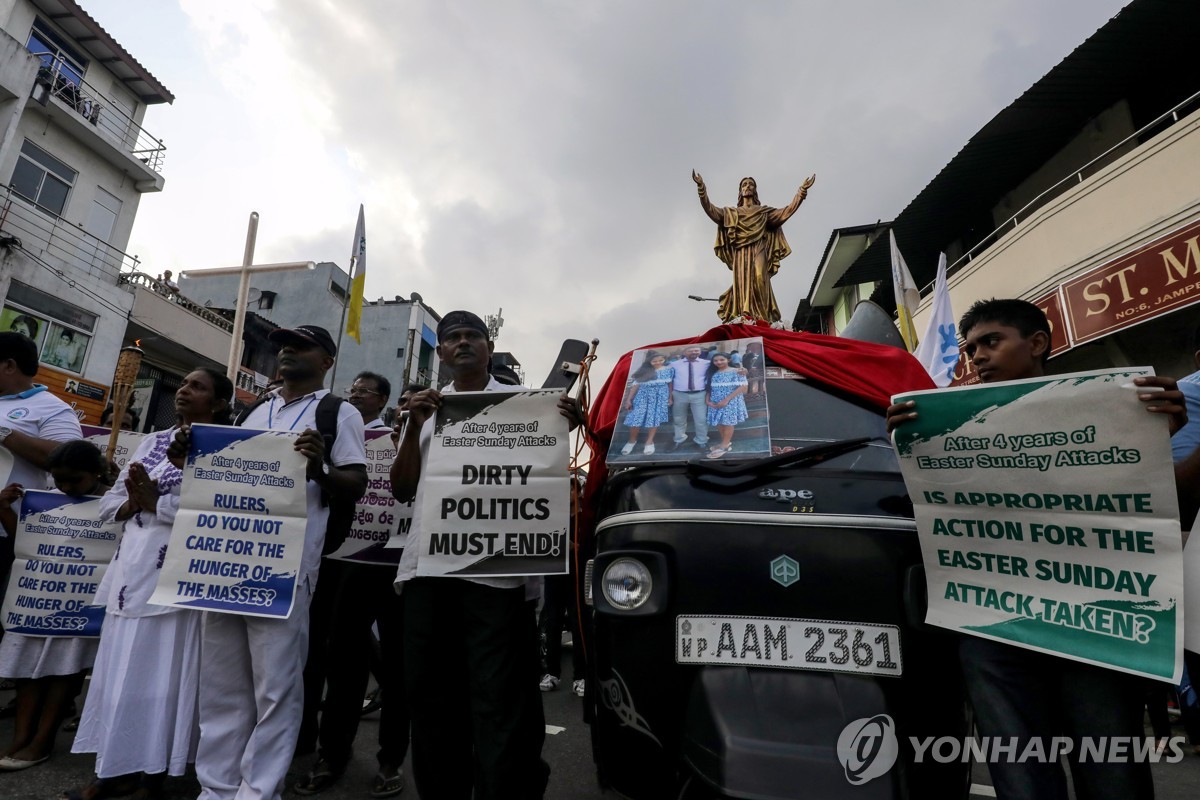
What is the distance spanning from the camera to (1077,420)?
179 cm

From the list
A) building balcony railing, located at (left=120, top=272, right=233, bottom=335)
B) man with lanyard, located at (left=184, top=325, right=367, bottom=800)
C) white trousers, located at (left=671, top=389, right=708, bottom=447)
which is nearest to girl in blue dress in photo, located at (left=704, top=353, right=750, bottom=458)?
white trousers, located at (left=671, top=389, right=708, bottom=447)

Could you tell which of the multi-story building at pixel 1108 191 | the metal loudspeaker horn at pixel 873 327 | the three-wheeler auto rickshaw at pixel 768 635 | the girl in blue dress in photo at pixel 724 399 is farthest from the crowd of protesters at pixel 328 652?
the multi-story building at pixel 1108 191

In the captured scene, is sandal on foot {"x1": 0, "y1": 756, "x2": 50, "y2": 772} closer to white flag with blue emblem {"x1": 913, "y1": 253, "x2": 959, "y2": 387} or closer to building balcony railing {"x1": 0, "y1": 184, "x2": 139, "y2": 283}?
white flag with blue emblem {"x1": 913, "y1": 253, "x2": 959, "y2": 387}

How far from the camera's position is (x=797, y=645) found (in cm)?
188

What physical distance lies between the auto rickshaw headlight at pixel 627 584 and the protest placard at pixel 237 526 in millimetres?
1439

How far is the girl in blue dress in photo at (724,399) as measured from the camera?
2.37m

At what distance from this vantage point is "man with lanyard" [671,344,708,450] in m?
2.42

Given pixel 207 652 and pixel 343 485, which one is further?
pixel 343 485

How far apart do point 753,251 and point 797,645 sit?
18.6ft

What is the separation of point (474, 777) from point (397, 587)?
0.80 m

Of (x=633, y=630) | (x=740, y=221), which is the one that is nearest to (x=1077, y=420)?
(x=633, y=630)

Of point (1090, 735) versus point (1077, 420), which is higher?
point (1077, 420)

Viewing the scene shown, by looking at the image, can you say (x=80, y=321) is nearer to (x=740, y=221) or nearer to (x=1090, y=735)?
(x=740, y=221)

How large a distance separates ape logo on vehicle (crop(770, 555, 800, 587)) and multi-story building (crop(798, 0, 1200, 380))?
817cm
